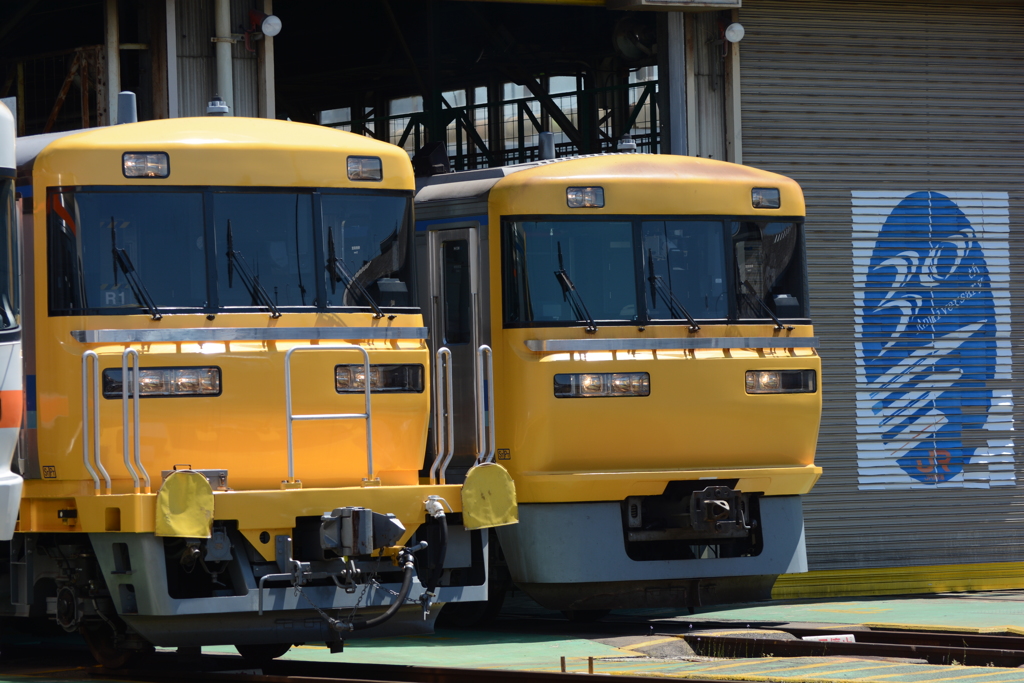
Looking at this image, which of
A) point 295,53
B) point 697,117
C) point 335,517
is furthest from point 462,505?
point 295,53

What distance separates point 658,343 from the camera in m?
10.9

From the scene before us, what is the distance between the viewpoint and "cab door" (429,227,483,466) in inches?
443

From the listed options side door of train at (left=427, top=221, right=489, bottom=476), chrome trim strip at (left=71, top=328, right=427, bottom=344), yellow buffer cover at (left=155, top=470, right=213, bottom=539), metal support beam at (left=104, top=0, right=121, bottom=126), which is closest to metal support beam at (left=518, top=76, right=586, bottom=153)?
metal support beam at (left=104, top=0, right=121, bottom=126)

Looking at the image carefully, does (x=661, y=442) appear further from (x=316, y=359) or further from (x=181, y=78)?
(x=181, y=78)

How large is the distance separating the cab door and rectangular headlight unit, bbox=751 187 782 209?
2.01m

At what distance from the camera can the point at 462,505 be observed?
915 cm

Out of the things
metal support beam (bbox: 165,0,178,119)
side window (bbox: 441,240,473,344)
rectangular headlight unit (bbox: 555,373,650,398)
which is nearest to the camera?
rectangular headlight unit (bbox: 555,373,650,398)

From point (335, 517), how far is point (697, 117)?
7.19m

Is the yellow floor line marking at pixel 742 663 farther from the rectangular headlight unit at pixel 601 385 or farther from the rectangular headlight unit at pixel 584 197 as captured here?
→ the rectangular headlight unit at pixel 584 197

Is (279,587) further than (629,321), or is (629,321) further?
(629,321)

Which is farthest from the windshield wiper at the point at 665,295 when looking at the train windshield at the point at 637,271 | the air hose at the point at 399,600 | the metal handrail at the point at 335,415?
the air hose at the point at 399,600

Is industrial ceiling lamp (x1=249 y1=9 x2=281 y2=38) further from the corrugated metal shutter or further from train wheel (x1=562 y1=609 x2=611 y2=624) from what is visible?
train wheel (x1=562 y1=609 x2=611 y2=624)

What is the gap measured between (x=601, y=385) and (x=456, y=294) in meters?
1.31

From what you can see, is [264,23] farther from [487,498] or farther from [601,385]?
[487,498]
